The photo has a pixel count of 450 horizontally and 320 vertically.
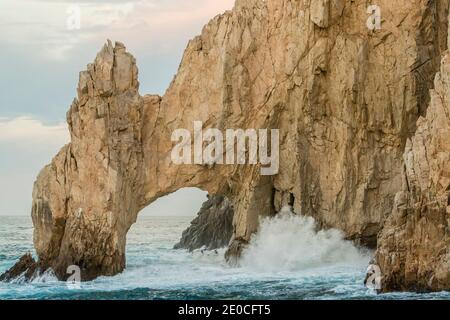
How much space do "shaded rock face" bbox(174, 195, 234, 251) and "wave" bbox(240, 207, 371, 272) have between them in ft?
33.6

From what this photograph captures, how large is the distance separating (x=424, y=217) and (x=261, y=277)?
862 cm

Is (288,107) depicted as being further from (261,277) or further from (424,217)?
(424,217)

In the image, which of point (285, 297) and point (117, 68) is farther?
point (117, 68)

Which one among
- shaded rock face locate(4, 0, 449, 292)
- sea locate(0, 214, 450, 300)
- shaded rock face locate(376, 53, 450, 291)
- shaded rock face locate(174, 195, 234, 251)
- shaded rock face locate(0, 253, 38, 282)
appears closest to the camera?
shaded rock face locate(376, 53, 450, 291)

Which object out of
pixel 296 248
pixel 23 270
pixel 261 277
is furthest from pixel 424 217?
pixel 23 270

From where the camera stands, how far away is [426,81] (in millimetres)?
46219

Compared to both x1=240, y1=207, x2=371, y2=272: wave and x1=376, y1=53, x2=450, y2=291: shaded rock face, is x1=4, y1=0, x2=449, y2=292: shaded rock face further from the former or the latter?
x1=376, y1=53, x2=450, y2=291: shaded rock face

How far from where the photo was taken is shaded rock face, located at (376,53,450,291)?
37.4m

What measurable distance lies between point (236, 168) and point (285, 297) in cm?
959

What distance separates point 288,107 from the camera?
4694 cm

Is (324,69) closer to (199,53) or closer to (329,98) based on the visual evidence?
(329,98)

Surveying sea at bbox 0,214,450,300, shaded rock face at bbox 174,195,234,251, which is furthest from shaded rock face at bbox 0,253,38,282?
shaded rock face at bbox 174,195,234,251

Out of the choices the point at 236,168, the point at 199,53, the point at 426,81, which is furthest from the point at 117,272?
the point at 426,81

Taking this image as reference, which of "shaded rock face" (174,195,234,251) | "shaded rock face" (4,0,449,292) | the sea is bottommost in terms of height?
the sea
